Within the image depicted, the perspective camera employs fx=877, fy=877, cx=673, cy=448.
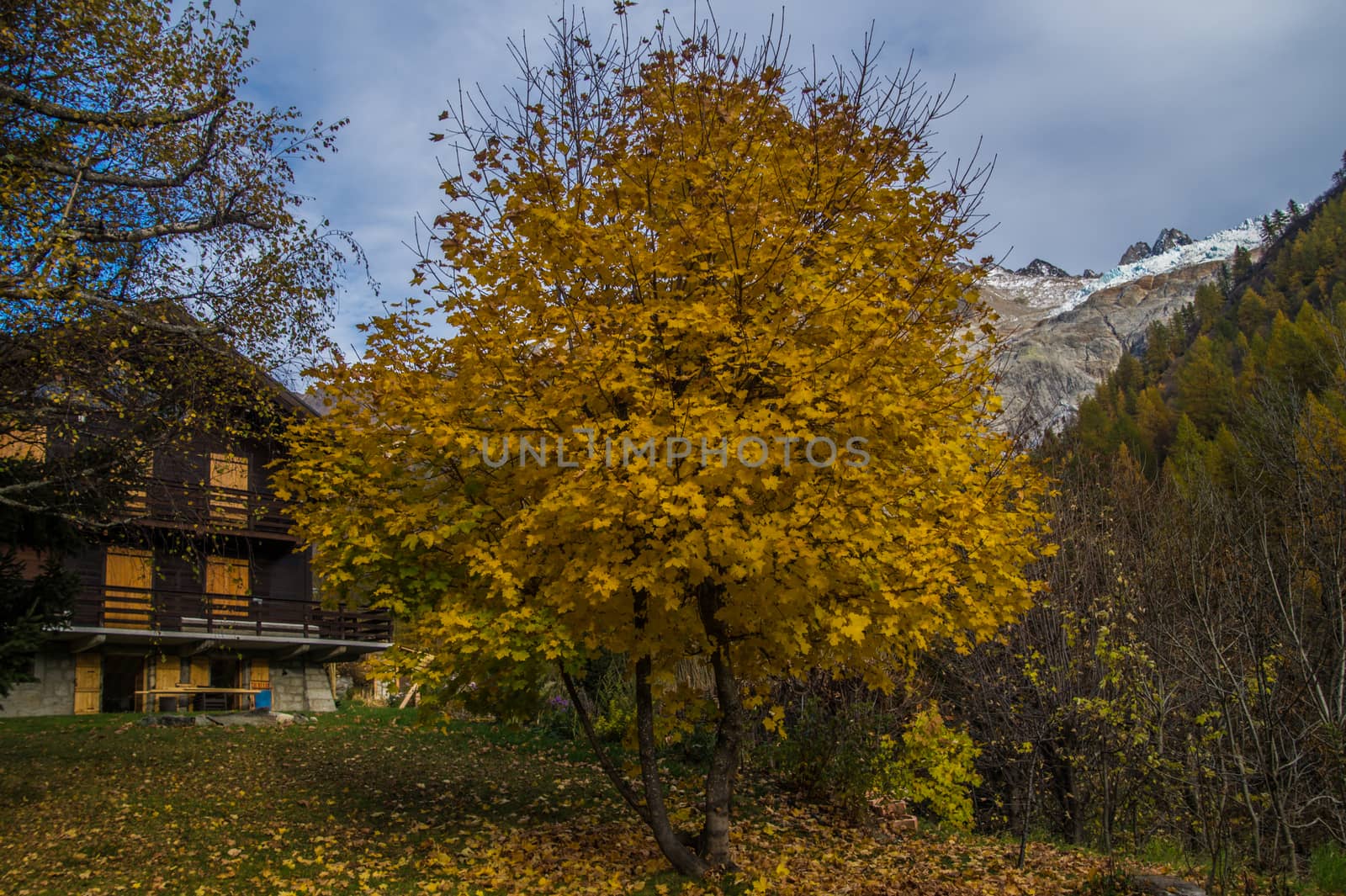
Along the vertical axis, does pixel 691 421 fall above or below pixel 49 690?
above

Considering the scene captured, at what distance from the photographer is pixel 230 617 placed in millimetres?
17141

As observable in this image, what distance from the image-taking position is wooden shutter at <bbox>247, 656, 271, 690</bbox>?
19766 millimetres

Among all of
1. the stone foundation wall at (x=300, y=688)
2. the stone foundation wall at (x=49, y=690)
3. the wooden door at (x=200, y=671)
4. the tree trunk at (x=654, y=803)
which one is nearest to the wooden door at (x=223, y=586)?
the wooden door at (x=200, y=671)

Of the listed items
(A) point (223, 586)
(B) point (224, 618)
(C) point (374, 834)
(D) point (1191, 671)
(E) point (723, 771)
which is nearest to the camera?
(E) point (723, 771)

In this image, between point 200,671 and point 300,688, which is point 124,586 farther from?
point 300,688

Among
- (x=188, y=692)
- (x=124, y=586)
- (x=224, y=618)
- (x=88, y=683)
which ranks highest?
(x=124, y=586)

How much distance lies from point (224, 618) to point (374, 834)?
11.3m

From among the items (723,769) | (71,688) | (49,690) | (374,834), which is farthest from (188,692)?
(723,769)

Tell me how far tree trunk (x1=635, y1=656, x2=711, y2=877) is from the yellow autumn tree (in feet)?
0.08

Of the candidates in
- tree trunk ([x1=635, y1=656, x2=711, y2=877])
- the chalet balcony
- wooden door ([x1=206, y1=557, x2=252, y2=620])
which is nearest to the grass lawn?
tree trunk ([x1=635, y1=656, x2=711, y2=877])

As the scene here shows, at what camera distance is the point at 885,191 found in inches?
275

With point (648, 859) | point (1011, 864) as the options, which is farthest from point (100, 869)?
point (1011, 864)

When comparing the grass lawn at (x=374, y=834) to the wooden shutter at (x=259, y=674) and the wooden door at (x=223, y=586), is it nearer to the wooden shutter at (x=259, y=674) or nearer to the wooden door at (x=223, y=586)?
the wooden door at (x=223, y=586)

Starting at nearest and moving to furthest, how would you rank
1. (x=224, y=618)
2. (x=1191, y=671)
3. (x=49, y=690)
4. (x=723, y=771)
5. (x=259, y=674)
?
(x=723, y=771) < (x=1191, y=671) < (x=49, y=690) < (x=224, y=618) < (x=259, y=674)
